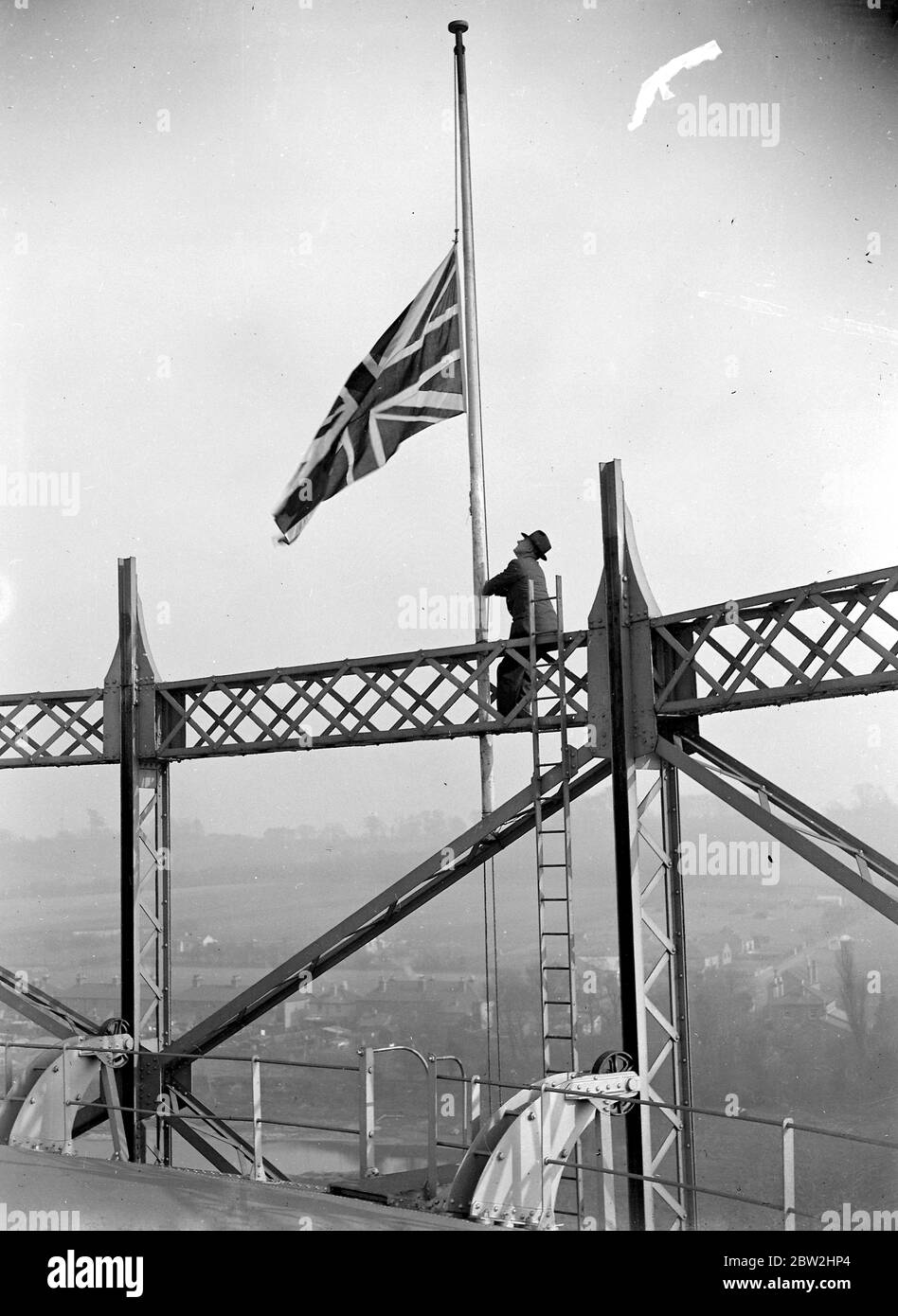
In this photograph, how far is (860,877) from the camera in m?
10.2

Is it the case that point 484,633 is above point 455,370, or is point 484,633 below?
below

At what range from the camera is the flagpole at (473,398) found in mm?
13875

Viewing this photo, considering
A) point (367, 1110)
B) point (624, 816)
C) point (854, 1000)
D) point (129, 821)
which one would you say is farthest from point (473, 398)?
point (854, 1000)

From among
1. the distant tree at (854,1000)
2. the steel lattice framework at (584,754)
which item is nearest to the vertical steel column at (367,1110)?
the steel lattice framework at (584,754)

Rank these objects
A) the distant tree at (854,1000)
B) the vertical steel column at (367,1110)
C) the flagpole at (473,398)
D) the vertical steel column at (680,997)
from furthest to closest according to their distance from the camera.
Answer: the distant tree at (854,1000), the flagpole at (473,398), the vertical steel column at (680,997), the vertical steel column at (367,1110)

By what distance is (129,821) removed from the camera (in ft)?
51.8

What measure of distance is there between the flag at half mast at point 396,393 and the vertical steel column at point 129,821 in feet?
8.19

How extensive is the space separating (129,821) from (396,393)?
588 centimetres

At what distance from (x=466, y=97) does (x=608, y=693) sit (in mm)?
8145

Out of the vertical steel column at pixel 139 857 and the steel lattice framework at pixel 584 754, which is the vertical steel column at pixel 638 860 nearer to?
the steel lattice framework at pixel 584 754

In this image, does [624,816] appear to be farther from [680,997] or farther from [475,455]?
[475,455]

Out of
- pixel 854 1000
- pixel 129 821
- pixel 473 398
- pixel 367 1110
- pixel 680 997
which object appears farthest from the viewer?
pixel 854 1000
